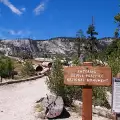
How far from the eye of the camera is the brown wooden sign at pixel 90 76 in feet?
25.3

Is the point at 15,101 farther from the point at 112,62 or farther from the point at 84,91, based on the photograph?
the point at 84,91

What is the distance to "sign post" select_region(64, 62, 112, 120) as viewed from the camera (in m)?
7.71

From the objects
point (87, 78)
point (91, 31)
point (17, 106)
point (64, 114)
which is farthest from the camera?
point (91, 31)

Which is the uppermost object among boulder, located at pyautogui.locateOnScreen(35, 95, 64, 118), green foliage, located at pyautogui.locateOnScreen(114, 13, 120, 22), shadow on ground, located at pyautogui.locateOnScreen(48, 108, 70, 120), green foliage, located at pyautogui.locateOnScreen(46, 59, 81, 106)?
green foliage, located at pyautogui.locateOnScreen(114, 13, 120, 22)

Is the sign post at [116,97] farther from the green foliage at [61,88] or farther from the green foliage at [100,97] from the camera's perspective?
the green foliage at [61,88]

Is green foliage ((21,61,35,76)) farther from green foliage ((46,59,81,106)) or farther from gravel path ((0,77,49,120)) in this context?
green foliage ((46,59,81,106))

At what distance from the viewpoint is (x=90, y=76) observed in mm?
7766

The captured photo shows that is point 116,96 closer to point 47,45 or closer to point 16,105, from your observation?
point 16,105

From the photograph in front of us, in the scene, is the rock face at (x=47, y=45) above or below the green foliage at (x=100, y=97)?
above

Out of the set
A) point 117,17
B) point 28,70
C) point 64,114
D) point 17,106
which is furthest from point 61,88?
point 28,70

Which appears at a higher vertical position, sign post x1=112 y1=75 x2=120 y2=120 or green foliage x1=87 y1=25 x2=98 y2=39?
green foliage x1=87 y1=25 x2=98 y2=39

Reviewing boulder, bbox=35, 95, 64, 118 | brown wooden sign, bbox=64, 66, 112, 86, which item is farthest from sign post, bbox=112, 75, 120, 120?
boulder, bbox=35, 95, 64, 118

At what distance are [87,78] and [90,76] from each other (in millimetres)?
83

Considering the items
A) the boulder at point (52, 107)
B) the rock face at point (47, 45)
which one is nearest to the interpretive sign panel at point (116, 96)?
the boulder at point (52, 107)
